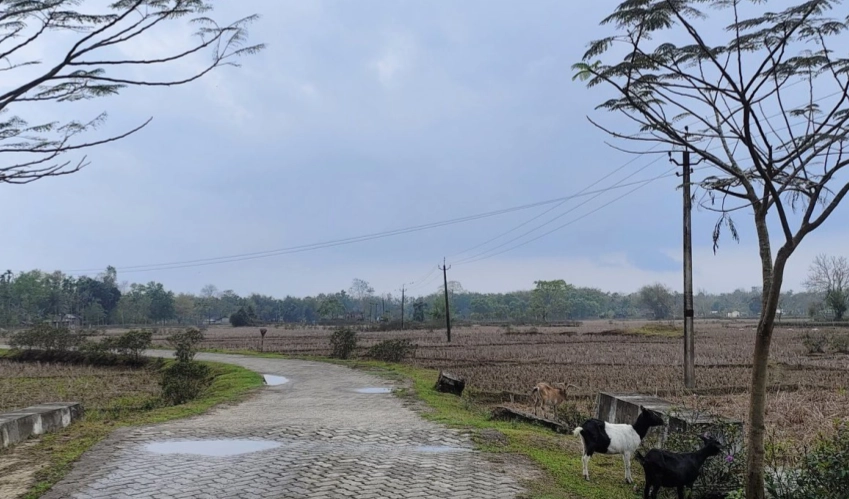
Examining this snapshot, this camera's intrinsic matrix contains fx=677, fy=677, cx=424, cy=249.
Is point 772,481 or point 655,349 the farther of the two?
point 655,349

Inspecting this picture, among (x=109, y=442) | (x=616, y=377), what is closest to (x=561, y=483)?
(x=109, y=442)

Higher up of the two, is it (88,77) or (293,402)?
(88,77)

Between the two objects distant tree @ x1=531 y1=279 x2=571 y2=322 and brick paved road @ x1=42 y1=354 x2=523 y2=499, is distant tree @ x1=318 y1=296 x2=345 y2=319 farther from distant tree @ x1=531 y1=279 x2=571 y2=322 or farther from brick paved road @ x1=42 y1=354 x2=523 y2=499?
brick paved road @ x1=42 y1=354 x2=523 y2=499

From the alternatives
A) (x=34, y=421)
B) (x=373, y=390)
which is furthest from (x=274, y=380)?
(x=34, y=421)

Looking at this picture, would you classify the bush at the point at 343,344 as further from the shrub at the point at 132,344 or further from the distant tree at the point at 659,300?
the distant tree at the point at 659,300

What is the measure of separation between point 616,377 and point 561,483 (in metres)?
13.8

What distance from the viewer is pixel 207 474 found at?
7.05 metres

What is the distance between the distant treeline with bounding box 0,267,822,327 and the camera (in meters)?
85.4

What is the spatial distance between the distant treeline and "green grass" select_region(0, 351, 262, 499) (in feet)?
183

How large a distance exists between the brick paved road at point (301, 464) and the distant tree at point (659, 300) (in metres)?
110

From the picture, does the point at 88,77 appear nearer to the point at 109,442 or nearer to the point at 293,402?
the point at 109,442

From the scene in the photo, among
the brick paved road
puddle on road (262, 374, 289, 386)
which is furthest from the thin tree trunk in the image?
puddle on road (262, 374, 289, 386)

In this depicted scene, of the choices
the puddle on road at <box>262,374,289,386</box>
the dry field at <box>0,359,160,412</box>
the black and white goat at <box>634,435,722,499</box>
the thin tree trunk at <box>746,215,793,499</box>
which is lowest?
the dry field at <box>0,359,160,412</box>

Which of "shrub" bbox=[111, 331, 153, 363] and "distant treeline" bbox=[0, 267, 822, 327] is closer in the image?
"shrub" bbox=[111, 331, 153, 363]
